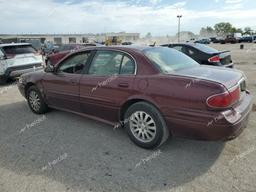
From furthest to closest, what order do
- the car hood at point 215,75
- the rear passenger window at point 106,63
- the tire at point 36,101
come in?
the tire at point 36,101 < the rear passenger window at point 106,63 < the car hood at point 215,75

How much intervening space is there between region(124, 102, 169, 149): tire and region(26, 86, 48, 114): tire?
7.85 ft

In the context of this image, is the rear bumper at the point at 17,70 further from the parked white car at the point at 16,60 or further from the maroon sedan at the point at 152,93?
the maroon sedan at the point at 152,93

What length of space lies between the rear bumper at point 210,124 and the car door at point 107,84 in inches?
35.7

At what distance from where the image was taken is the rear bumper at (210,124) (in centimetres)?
306

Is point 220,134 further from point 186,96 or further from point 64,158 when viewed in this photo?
point 64,158

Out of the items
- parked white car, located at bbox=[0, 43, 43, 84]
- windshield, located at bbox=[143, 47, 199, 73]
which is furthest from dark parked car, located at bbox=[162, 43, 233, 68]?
parked white car, located at bbox=[0, 43, 43, 84]

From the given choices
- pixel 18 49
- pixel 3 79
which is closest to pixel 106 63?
pixel 3 79

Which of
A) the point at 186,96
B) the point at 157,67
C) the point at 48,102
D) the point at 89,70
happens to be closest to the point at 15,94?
the point at 48,102

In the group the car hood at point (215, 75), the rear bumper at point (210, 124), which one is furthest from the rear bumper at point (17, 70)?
the rear bumper at point (210, 124)

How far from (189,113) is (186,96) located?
0.73ft

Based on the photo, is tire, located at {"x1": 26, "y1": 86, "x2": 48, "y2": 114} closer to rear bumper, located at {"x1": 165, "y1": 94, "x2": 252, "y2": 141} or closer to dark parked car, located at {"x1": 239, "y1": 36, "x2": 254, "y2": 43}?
rear bumper, located at {"x1": 165, "y1": 94, "x2": 252, "y2": 141}

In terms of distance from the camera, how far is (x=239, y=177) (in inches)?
117

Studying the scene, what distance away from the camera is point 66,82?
4746 millimetres

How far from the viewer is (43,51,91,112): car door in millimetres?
4612
